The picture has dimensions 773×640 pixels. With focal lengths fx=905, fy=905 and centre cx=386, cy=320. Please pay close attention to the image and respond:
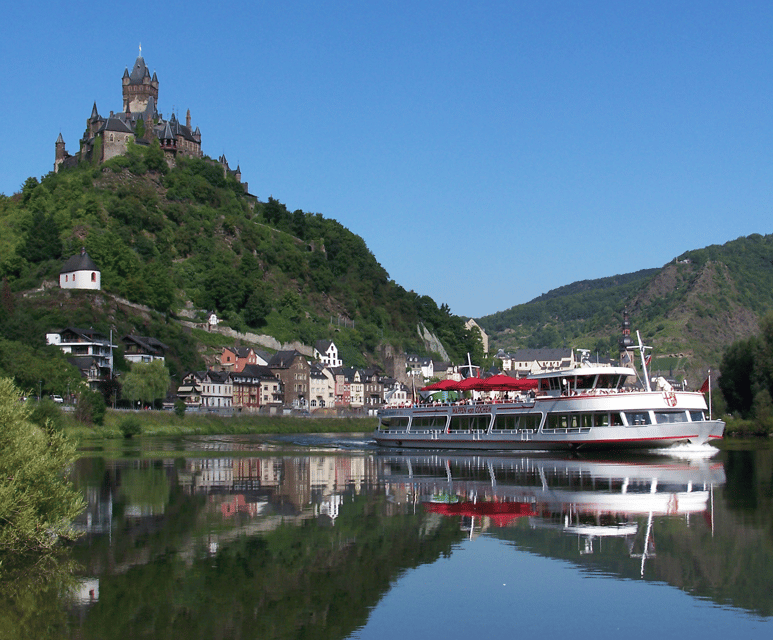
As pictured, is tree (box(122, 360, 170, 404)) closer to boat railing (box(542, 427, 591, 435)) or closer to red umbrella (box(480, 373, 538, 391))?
red umbrella (box(480, 373, 538, 391))

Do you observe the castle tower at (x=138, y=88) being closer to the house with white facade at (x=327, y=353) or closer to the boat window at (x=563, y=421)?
the house with white facade at (x=327, y=353)

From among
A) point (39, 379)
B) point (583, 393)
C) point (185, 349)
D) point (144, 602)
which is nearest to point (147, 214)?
point (185, 349)

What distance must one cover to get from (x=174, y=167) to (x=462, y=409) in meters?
98.3

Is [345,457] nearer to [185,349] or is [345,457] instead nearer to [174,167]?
[185,349]

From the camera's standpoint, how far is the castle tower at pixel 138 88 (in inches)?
5807

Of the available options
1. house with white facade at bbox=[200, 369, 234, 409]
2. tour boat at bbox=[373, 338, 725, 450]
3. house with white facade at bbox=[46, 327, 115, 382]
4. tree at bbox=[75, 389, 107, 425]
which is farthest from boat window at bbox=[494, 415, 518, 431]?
house with white facade at bbox=[200, 369, 234, 409]

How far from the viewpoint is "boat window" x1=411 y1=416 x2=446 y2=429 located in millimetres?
62438

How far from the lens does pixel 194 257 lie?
135m

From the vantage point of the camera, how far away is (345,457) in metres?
53.1

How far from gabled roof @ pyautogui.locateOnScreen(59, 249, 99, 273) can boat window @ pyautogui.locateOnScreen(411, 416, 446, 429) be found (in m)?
56.8

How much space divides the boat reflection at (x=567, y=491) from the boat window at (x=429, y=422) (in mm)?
12171

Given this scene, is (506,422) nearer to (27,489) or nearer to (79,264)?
(27,489)

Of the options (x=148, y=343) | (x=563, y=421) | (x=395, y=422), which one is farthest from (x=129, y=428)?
(x=563, y=421)

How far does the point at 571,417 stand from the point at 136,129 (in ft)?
361
